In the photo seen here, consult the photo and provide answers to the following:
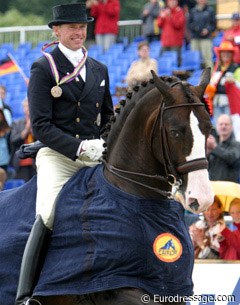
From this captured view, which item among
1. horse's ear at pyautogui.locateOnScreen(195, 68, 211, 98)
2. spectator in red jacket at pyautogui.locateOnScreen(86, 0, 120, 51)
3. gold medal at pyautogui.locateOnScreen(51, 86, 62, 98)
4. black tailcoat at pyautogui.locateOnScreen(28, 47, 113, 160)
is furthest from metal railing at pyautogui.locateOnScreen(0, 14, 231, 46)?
horse's ear at pyautogui.locateOnScreen(195, 68, 211, 98)

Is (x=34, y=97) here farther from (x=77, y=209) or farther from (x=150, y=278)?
(x=150, y=278)

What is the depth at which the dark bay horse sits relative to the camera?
6883 mm

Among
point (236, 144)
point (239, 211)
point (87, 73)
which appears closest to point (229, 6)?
point (236, 144)

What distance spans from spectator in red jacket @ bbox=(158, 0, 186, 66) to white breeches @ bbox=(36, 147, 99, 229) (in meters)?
14.1

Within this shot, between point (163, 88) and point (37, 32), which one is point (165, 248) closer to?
point (163, 88)

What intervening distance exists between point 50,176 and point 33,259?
26.5 inches

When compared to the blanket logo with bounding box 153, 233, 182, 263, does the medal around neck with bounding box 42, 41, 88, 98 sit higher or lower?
higher

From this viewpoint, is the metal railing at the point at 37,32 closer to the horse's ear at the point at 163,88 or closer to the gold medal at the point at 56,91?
the gold medal at the point at 56,91

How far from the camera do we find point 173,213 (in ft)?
23.6

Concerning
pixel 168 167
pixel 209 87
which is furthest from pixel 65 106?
pixel 209 87

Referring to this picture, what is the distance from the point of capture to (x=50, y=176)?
764 cm

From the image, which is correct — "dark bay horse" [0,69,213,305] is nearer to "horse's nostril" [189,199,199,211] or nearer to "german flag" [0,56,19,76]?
"horse's nostril" [189,199,199,211]

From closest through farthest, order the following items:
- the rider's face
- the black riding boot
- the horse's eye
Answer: the horse's eye, the black riding boot, the rider's face

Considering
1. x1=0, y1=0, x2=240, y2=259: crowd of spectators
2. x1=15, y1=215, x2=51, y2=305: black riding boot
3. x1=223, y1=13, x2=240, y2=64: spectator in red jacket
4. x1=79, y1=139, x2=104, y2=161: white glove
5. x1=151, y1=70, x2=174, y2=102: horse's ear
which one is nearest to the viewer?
x1=151, y1=70, x2=174, y2=102: horse's ear
